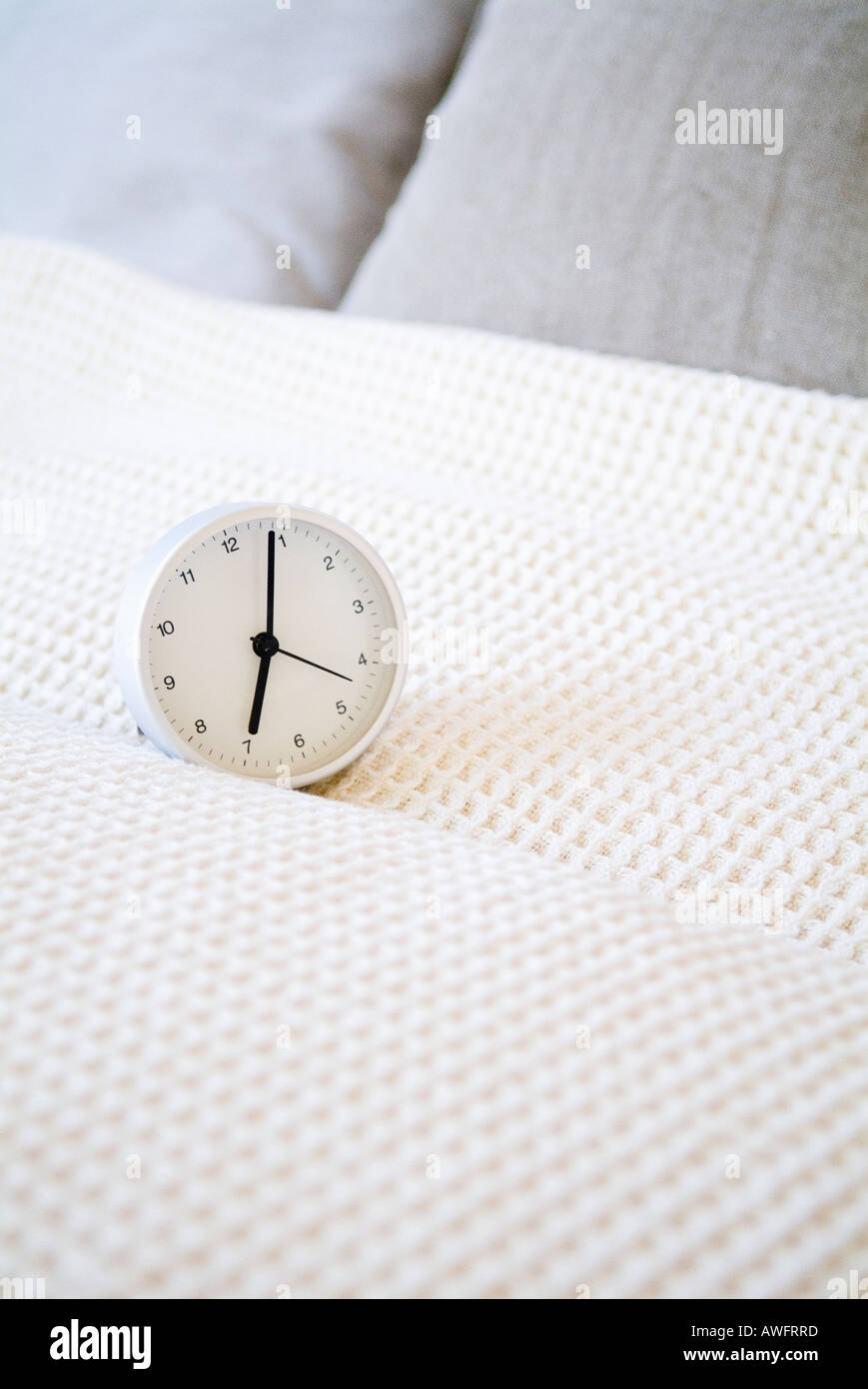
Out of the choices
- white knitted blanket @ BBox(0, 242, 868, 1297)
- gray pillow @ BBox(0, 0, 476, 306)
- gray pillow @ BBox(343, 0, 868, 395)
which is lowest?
white knitted blanket @ BBox(0, 242, 868, 1297)

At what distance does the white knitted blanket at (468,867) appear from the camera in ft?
1.07

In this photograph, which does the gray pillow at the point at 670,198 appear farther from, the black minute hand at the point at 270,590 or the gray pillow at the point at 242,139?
the black minute hand at the point at 270,590

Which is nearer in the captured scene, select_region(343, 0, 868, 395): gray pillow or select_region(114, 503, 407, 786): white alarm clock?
select_region(114, 503, 407, 786): white alarm clock

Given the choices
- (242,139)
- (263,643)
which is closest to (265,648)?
(263,643)

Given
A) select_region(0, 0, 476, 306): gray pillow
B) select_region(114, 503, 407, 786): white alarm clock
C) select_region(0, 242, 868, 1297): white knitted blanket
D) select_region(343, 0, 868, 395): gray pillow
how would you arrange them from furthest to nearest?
select_region(0, 0, 476, 306): gray pillow
select_region(343, 0, 868, 395): gray pillow
select_region(114, 503, 407, 786): white alarm clock
select_region(0, 242, 868, 1297): white knitted blanket

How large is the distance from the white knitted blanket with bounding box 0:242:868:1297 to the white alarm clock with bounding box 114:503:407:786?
0.03 meters

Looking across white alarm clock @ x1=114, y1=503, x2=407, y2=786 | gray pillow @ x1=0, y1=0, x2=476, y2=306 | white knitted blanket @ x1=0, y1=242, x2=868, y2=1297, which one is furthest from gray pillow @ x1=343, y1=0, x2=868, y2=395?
white alarm clock @ x1=114, y1=503, x2=407, y2=786

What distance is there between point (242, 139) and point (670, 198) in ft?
1.86

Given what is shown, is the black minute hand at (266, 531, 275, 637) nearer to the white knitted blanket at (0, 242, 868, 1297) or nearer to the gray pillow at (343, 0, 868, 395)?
the white knitted blanket at (0, 242, 868, 1297)

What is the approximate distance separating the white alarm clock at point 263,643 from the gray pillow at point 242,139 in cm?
71

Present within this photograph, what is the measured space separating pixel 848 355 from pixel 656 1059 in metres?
0.67

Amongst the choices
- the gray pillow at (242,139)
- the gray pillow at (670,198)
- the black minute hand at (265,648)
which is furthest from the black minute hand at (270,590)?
the gray pillow at (242,139)

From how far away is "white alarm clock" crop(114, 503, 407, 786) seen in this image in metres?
0.57

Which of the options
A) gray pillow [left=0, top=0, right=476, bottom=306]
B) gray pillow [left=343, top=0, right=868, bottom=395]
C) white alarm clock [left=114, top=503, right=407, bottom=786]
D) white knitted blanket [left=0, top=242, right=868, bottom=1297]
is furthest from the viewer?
gray pillow [left=0, top=0, right=476, bottom=306]
